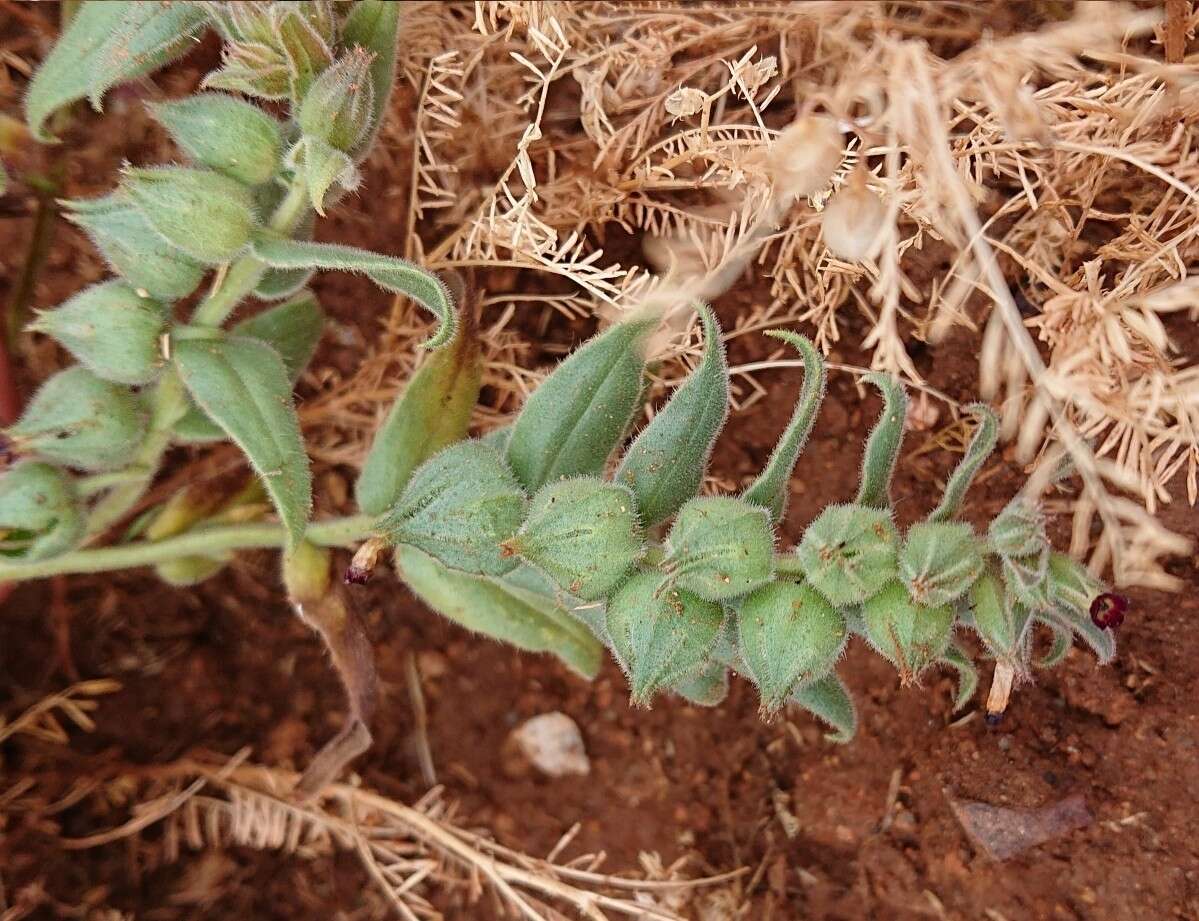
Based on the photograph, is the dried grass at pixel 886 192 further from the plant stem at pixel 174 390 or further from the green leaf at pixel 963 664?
the plant stem at pixel 174 390

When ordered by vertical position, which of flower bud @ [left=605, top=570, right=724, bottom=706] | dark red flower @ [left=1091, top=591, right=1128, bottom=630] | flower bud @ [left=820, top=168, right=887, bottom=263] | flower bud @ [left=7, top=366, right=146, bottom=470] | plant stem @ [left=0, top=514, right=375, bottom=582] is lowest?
plant stem @ [left=0, top=514, right=375, bottom=582]

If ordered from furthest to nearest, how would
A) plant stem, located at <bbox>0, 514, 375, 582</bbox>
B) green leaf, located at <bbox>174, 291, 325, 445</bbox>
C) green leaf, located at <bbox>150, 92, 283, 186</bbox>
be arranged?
green leaf, located at <bbox>174, 291, 325, 445</bbox>, plant stem, located at <bbox>0, 514, 375, 582</bbox>, green leaf, located at <bbox>150, 92, 283, 186</bbox>

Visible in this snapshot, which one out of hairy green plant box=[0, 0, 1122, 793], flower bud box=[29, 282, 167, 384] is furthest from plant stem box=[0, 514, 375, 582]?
flower bud box=[29, 282, 167, 384]

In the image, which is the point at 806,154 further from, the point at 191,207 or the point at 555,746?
the point at 555,746

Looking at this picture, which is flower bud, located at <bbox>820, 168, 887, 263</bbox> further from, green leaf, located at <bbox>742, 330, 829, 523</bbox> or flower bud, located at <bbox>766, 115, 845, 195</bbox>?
green leaf, located at <bbox>742, 330, 829, 523</bbox>

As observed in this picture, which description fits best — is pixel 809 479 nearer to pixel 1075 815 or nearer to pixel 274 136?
pixel 1075 815

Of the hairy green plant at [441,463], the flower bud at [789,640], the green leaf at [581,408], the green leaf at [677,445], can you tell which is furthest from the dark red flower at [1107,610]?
the green leaf at [581,408]

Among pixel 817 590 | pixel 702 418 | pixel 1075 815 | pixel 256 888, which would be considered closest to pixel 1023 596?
pixel 817 590

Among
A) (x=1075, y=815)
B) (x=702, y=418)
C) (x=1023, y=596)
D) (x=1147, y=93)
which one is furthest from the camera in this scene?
(x=1075, y=815)
